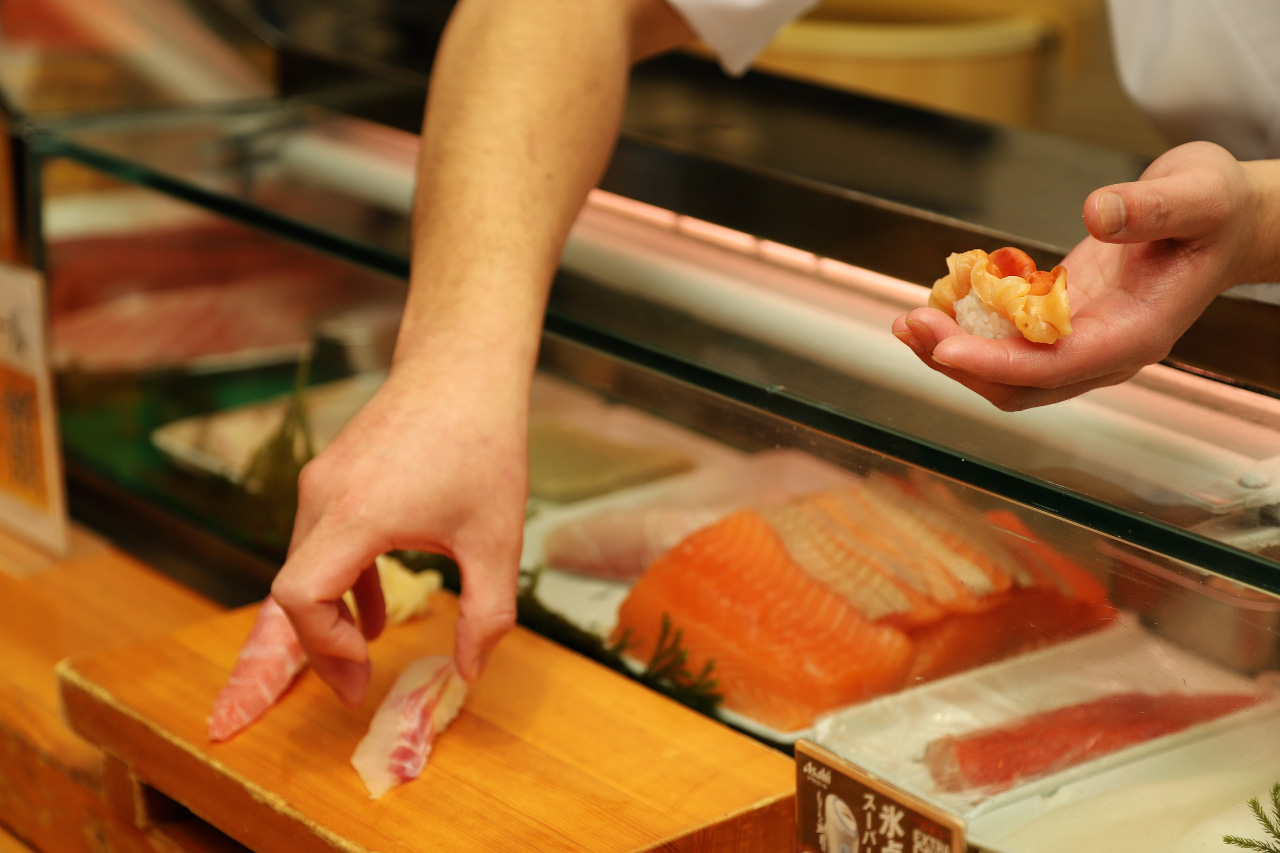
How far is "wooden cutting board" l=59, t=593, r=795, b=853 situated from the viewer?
83 centimetres

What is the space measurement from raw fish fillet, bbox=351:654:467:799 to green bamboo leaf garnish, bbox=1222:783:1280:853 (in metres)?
0.52

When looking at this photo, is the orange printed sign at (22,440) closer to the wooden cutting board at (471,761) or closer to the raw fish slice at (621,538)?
the wooden cutting board at (471,761)

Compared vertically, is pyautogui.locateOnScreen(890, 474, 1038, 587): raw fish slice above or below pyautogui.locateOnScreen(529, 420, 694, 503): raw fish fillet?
above

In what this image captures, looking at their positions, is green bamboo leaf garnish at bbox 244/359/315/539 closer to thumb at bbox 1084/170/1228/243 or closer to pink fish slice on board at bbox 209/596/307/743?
pink fish slice on board at bbox 209/596/307/743

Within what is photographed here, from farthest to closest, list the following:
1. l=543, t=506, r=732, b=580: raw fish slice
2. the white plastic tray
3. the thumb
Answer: l=543, t=506, r=732, b=580: raw fish slice, the white plastic tray, the thumb

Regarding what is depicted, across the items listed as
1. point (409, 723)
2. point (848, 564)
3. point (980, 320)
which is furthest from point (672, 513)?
point (980, 320)

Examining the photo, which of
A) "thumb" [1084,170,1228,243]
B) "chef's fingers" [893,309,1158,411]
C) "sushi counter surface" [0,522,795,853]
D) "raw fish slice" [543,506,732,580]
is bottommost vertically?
"sushi counter surface" [0,522,795,853]

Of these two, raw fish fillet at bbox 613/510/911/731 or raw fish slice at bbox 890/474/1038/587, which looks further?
raw fish fillet at bbox 613/510/911/731

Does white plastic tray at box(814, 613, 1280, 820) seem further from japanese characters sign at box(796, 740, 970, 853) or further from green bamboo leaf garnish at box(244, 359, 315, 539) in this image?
green bamboo leaf garnish at box(244, 359, 315, 539)

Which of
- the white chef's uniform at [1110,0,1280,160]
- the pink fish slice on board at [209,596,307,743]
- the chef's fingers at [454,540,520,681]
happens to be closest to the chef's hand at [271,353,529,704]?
the chef's fingers at [454,540,520,681]

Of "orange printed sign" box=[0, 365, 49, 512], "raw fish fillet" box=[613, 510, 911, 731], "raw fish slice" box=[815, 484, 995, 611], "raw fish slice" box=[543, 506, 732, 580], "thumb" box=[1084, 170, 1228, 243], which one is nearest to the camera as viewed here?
"thumb" box=[1084, 170, 1228, 243]

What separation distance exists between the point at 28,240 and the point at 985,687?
118 centimetres

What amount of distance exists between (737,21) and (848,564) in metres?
0.54

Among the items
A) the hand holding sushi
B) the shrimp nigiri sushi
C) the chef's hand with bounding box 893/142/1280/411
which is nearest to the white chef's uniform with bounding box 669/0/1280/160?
the hand holding sushi
